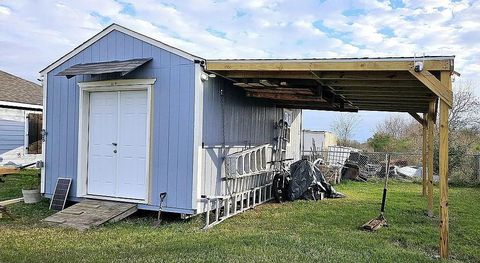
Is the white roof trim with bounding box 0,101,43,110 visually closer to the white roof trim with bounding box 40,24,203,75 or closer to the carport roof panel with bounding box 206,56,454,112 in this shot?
the white roof trim with bounding box 40,24,203,75

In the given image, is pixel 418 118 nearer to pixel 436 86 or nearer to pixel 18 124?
pixel 436 86

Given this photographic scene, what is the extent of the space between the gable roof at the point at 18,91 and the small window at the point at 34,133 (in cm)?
46

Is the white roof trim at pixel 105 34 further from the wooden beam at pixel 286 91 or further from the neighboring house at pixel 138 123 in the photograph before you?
the wooden beam at pixel 286 91

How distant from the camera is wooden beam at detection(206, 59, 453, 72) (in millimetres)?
4719

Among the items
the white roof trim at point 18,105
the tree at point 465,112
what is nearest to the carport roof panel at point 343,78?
the white roof trim at point 18,105

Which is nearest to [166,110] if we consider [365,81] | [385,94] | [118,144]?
[118,144]

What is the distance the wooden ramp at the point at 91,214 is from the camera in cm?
591

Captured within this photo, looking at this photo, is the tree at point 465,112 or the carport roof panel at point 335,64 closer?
the carport roof panel at point 335,64

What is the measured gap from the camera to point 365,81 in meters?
6.29

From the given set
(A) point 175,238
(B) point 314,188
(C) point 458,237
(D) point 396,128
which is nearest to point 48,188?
(A) point 175,238

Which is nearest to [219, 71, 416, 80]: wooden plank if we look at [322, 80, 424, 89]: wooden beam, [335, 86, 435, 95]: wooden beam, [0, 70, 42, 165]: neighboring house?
[322, 80, 424, 89]: wooden beam

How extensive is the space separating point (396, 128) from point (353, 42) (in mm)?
17081

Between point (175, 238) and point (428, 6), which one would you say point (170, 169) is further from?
point (428, 6)

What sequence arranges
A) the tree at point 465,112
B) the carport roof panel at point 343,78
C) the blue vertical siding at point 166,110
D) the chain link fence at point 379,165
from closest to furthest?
1. the carport roof panel at point 343,78
2. the blue vertical siding at point 166,110
3. the chain link fence at point 379,165
4. the tree at point 465,112
